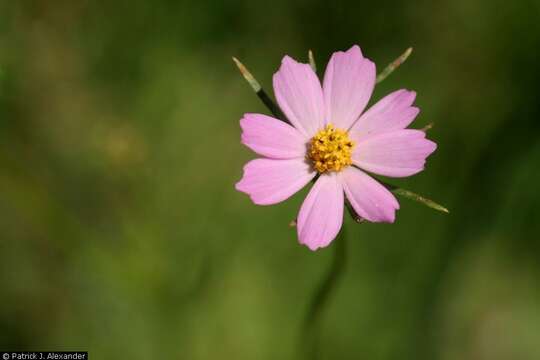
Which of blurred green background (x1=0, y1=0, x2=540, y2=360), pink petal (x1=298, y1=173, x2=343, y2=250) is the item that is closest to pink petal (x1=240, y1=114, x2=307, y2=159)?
pink petal (x1=298, y1=173, x2=343, y2=250)

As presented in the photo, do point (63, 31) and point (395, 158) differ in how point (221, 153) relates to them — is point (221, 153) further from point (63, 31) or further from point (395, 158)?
point (395, 158)

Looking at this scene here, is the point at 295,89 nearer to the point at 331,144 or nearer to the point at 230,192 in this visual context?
the point at 331,144

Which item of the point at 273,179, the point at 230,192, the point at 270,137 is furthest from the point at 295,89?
the point at 230,192

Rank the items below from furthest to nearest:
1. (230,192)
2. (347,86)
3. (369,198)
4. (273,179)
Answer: (230,192) < (347,86) < (273,179) < (369,198)

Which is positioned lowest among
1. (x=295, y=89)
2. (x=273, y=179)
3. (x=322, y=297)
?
(x=322, y=297)

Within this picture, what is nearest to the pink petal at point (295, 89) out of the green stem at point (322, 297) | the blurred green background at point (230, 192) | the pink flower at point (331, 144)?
the pink flower at point (331, 144)

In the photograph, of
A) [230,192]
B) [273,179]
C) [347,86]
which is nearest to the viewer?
[273,179]
